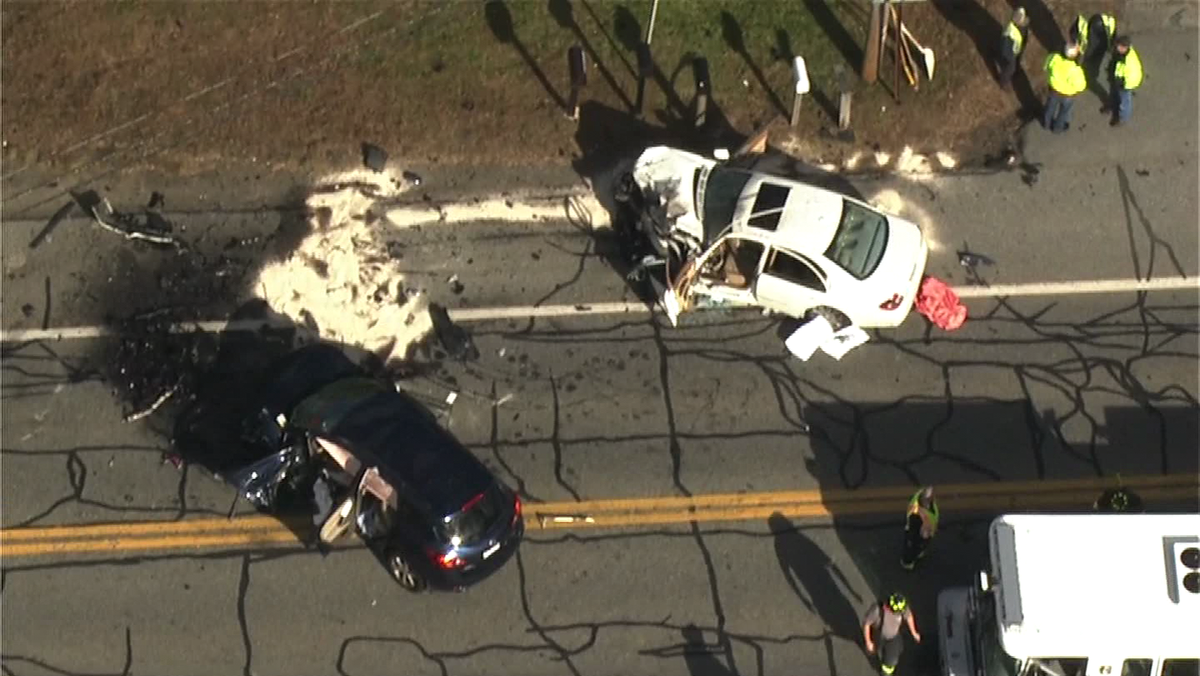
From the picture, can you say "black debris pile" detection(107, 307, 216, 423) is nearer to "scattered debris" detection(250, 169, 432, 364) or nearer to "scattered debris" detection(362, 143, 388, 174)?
"scattered debris" detection(250, 169, 432, 364)

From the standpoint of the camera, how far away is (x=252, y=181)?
593 inches

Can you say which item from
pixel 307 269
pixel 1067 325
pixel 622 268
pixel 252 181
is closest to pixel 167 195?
pixel 252 181

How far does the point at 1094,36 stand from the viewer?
1534 centimetres

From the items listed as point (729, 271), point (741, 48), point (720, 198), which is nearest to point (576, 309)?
point (729, 271)

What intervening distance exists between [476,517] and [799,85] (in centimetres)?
650

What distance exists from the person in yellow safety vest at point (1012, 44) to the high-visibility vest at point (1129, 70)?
121 cm

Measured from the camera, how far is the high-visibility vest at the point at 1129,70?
14.4m

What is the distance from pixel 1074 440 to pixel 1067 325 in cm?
143

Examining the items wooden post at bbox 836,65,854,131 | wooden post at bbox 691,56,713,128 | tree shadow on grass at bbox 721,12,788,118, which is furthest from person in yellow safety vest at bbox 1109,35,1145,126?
wooden post at bbox 691,56,713,128

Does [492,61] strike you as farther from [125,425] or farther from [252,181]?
[125,425]

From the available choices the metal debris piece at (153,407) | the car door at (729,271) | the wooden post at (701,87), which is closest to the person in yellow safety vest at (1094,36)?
the wooden post at (701,87)

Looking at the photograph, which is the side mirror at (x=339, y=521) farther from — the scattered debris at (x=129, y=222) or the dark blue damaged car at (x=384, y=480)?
the scattered debris at (x=129, y=222)

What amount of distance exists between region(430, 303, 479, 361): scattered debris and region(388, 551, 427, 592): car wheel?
2.53 metres

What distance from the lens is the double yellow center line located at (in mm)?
13148
